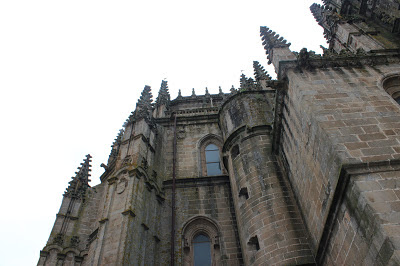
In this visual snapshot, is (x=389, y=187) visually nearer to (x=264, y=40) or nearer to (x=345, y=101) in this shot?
(x=345, y=101)

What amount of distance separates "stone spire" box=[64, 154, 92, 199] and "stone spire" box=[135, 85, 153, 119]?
4.34 metres

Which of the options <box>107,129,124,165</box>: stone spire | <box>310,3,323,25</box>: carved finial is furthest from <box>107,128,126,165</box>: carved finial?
<box>310,3,323,25</box>: carved finial

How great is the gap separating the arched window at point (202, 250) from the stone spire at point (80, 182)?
6.41 metres

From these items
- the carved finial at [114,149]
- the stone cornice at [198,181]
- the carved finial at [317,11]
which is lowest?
the stone cornice at [198,181]

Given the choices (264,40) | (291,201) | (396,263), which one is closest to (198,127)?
(264,40)

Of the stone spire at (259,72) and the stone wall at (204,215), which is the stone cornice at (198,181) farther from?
the stone spire at (259,72)

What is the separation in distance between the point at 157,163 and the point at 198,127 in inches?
157

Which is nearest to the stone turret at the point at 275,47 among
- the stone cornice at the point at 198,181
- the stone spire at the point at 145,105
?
the stone cornice at the point at 198,181

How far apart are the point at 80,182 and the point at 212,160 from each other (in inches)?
276

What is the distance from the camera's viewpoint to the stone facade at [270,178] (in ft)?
21.8

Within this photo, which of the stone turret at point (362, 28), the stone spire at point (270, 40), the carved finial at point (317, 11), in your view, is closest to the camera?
the stone spire at point (270, 40)

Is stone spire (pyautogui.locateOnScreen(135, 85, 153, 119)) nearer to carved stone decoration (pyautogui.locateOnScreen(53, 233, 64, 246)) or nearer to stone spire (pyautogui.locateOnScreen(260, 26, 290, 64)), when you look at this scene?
carved stone decoration (pyautogui.locateOnScreen(53, 233, 64, 246))

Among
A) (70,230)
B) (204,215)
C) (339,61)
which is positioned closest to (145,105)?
(204,215)

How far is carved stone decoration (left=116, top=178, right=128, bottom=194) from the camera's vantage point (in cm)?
1218
